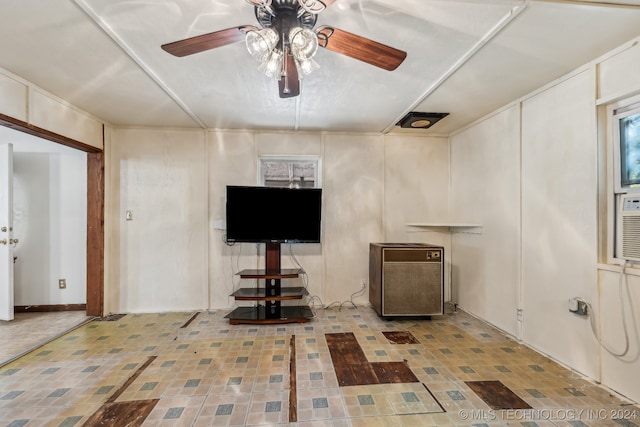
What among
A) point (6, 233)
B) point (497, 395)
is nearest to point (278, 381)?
point (497, 395)

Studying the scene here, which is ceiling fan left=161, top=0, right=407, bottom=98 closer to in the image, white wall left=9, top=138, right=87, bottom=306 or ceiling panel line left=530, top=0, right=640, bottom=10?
ceiling panel line left=530, top=0, right=640, bottom=10

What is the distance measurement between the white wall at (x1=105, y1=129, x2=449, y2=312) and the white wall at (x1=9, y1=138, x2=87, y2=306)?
645mm

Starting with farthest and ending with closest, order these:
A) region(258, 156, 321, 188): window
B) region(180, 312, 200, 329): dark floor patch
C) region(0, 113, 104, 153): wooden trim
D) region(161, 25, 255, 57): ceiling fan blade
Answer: region(258, 156, 321, 188): window → region(180, 312, 200, 329): dark floor patch → region(0, 113, 104, 153): wooden trim → region(161, 25, 255, 57): ceiling fan blade

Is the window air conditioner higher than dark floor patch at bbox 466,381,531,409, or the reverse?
the window air conditioner

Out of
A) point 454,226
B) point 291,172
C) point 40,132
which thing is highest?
point 40,132

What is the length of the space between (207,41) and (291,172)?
7.63 ft

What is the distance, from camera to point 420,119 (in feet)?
9.79

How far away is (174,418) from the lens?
61.7 inches

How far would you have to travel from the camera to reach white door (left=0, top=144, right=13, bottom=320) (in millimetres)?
2885

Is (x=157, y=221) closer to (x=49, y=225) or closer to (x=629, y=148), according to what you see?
(x=49, y=225)

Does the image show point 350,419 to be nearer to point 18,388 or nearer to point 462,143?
point 18,388

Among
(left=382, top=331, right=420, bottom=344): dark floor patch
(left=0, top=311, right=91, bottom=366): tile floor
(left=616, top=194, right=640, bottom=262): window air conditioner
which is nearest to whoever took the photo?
(left=616, top=194, right=640, bottom=262): window air conditioner

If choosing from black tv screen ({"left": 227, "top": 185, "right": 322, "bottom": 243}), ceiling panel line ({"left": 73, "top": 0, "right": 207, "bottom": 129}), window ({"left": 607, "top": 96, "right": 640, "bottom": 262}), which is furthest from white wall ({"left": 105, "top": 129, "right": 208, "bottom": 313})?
window ({"left": 607, "top": 96, "right": 640, "bottom": 262})

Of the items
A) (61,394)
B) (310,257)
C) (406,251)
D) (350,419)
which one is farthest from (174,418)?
(406,251)
